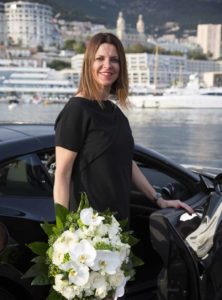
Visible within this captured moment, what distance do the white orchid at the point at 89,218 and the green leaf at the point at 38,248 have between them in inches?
10.5

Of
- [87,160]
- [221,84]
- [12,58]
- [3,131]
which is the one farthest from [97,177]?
[12,58]

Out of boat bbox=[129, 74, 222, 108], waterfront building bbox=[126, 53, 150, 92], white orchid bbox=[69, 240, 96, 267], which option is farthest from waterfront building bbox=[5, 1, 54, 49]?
white orchid bbox=[69, 240, 96, 267]

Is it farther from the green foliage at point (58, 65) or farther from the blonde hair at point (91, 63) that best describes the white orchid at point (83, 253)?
the green foliage at point (58, 65)

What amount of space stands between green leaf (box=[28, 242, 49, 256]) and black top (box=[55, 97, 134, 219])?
286mm

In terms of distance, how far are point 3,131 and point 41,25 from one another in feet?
615

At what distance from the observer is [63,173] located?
A: 6.23 feet

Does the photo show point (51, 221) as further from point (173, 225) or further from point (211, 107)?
point (211, 107)

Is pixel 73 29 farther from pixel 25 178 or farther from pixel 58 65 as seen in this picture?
pixel 25 178

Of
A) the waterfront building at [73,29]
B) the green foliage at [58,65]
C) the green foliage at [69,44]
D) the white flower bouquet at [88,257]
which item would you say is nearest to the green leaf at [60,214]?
the white flower bouquet at [88,257]

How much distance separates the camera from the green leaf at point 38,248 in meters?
1.74

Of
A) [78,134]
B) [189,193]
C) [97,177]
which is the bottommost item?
[189,193]

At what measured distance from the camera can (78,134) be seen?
1.89m

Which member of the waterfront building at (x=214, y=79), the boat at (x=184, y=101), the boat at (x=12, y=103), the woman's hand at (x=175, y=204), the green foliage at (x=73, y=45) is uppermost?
the green foliage at (x=73, y=45)

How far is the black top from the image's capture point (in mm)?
1893
